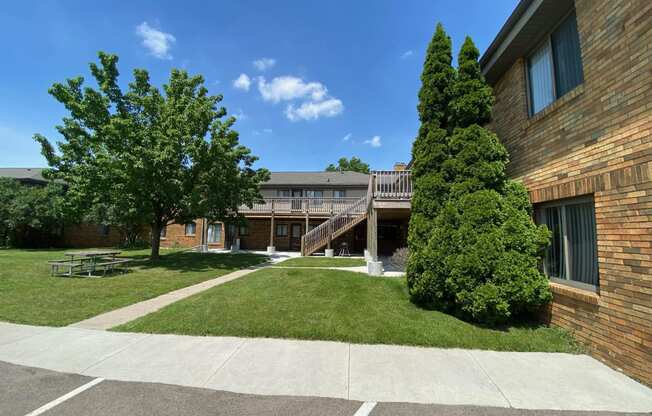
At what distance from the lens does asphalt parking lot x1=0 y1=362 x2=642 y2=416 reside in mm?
2752

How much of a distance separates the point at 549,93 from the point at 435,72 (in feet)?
7.62

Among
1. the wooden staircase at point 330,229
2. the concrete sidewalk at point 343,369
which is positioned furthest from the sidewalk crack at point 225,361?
the wooden staircase at point 330,229

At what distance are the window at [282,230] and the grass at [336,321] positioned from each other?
14.7 metres

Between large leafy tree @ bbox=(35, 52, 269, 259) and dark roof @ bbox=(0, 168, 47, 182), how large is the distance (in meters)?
16.4

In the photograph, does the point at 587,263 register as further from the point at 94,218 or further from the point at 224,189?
the point at 94,218

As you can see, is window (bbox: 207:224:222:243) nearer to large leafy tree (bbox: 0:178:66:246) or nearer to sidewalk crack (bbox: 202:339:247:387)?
large leafy tree (bbox: 0:178:66:246)

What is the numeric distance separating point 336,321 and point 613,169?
4.70m

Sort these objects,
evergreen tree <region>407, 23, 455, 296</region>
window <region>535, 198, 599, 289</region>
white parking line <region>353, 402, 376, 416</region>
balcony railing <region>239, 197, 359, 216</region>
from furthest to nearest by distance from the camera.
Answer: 1. balcony railing <region>239, 197, 359, 216</region>
2. evergreen tree <region>407, 23, 455, 296</region>
3. window <region>535, 198, 599, 289</region>
4. white parking line <region>353, 402, 376, 416</region>

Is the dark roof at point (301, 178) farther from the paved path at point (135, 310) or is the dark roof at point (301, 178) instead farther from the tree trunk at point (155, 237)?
the paved path at point (135, 310)

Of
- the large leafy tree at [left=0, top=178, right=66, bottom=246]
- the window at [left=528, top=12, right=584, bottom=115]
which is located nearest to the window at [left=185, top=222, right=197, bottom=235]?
the large leafy tree at [left=0, top=178, right=66, bottom=246]

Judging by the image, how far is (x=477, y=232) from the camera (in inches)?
202

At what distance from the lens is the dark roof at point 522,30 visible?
4721 mm

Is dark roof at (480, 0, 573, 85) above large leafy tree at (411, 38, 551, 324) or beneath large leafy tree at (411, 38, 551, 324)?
above

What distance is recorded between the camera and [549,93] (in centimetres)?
508
